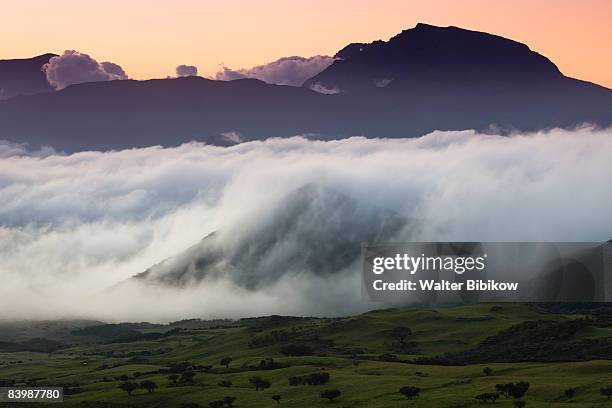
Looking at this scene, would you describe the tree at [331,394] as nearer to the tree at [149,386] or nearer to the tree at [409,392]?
the tree at [409,392]

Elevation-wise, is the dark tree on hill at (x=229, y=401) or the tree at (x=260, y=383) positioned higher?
the tree at (x=260, y=383)

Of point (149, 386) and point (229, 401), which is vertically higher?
point (149, 386)

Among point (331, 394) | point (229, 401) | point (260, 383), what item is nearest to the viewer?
point (331, 394)

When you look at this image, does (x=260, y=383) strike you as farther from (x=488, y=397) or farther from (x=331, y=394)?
(x=488, y=397)

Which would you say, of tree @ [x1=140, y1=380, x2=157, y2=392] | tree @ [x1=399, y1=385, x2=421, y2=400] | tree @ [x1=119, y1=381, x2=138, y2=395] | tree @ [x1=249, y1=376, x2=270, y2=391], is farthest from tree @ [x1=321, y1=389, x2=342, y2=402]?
tree @ [x1=119, y1=381, x2=138, y2=395]

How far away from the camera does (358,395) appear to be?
557 feet

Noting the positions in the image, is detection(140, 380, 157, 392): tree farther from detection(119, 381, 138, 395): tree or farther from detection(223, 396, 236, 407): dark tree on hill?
detection(223, 396, 236, 407): dark tree on hill

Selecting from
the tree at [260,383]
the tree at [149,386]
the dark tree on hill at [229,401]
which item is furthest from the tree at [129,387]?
the dark tree on hill at [229,401]

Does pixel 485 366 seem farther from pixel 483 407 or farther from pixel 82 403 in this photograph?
pixel 82 403

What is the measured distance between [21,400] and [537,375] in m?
107

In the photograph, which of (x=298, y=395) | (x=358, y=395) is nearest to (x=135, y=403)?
(x=298, y=395)

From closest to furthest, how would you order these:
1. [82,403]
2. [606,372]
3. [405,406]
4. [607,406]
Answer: [607,406]
[405,406]
[606,372]
[82,403]

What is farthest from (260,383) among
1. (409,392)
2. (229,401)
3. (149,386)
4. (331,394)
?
(409,392)

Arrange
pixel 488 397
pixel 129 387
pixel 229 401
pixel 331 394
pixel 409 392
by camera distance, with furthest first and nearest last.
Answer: pixel 129 387 → pixel 229 401 → pixel 331 394 → pixel 409 392 → pixel 488 397
